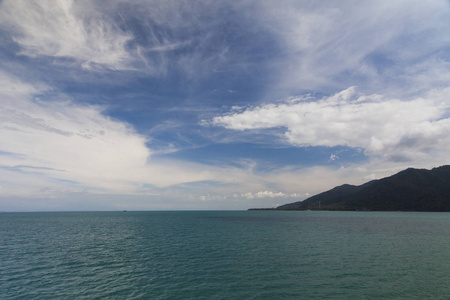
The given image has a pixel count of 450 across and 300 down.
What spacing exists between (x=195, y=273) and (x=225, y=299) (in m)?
12.0

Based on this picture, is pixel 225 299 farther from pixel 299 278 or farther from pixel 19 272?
pixel 19 272

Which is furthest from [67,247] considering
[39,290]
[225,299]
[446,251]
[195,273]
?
[446,251]

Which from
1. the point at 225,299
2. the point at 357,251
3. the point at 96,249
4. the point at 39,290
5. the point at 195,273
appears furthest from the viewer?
the point at 96,249

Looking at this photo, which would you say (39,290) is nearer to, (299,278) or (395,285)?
(299,278)

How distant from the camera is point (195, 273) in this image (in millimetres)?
38531

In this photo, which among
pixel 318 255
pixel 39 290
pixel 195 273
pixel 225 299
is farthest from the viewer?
pixel 318 255

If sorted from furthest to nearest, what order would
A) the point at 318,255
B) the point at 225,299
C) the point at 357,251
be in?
the point at 357,251 → the point at 318,255 → the point at 225,299

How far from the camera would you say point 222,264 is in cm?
4381

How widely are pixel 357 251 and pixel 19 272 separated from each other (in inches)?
2673

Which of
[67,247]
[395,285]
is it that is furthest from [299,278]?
[67,247]

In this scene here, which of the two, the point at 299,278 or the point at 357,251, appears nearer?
the point at 299,278

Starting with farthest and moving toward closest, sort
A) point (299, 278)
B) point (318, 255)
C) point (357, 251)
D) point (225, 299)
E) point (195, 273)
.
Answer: point (357, 251) < point (318, 255) < point (195, 273) < point (299, 278) < point (225, 299)

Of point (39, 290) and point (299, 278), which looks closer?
point (39, 290)

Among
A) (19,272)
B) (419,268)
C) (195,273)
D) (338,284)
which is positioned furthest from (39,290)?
(419,268)
